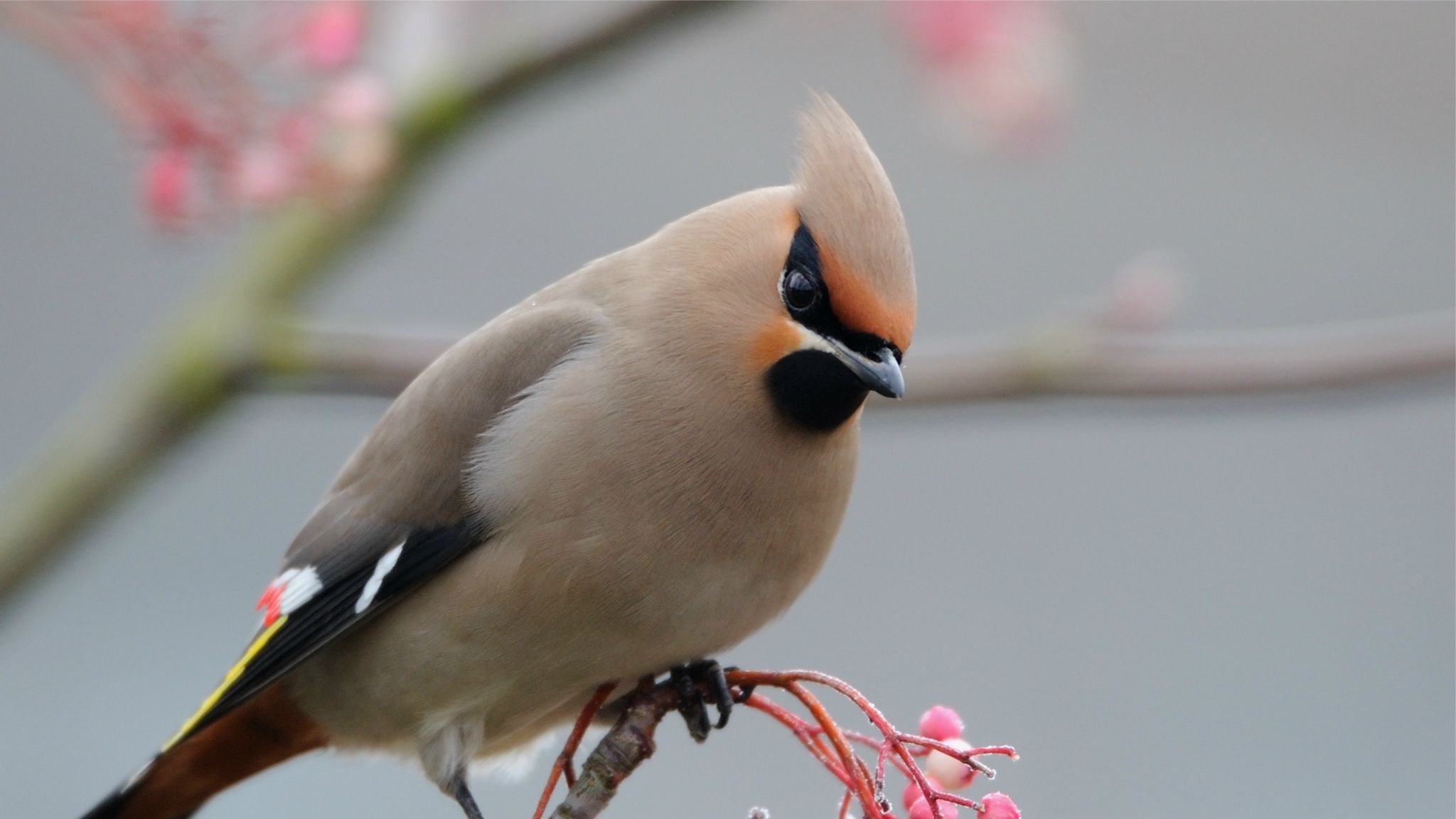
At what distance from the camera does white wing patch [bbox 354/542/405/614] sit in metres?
2.58

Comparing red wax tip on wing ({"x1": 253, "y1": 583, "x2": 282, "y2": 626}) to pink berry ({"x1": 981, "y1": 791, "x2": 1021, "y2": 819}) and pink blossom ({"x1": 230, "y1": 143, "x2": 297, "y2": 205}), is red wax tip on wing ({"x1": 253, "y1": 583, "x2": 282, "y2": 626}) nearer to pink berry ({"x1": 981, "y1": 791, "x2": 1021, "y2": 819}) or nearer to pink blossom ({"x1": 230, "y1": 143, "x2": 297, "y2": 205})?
pink blossom ({"x1": 230, "y1": 143, "x2": 297, "y2": 205})

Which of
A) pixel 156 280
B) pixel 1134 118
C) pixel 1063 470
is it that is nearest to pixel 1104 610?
pixel 1063 470

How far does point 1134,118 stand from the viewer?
6.72 meters

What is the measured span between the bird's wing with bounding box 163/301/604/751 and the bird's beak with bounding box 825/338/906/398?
1.59ft

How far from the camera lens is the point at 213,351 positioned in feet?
8.52

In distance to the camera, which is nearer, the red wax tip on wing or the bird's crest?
the bird's crest

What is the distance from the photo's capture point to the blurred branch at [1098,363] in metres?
2.42

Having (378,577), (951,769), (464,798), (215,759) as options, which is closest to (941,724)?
(951,769)

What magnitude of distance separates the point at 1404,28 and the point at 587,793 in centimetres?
599

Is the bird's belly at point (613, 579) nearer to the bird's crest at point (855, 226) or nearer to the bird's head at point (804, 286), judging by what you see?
the bird's head at point (804, 286)

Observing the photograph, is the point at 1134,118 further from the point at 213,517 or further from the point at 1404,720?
the point at 213,517

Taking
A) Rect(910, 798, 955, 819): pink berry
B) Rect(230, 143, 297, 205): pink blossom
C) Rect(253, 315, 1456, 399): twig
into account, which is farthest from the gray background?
Rect(910, 798, 955, 819): pink berry

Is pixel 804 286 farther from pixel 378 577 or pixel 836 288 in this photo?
pixel 378 577

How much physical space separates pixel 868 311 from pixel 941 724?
547 mm
